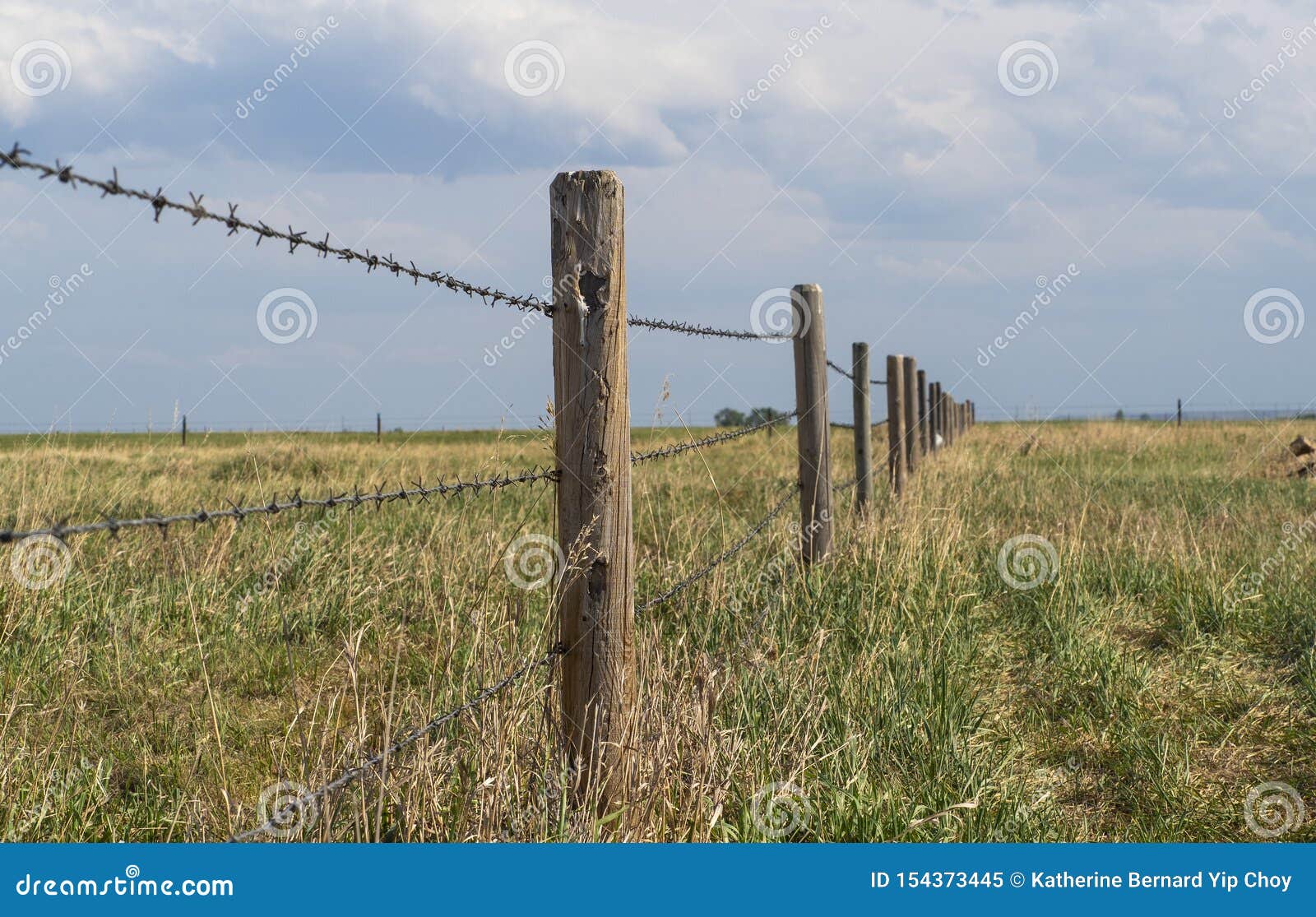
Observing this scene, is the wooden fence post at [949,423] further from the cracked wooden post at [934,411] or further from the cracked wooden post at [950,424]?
the cracked wooden post at [934,411]

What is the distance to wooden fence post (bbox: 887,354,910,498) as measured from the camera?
8125 millimetres

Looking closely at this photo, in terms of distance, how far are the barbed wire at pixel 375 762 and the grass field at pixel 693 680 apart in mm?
41

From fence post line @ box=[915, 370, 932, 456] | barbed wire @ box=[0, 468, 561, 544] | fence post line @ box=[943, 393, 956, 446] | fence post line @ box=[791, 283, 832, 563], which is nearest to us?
barbed wire @ box=[0, 468, 561, 544]

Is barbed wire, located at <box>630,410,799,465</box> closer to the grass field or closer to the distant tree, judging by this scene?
the grass field

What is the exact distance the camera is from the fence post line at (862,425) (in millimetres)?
6312

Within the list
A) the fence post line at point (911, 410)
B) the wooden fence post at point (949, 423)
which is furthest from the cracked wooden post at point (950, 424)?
the fence post line at point (911, 410)

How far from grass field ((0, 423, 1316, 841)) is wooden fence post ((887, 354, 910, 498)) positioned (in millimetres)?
983

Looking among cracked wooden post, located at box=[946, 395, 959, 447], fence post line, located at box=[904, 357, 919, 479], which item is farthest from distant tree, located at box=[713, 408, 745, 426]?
fence post line, located at box=[904, 357, 919, 479]

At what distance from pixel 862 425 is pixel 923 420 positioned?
748 centimetres

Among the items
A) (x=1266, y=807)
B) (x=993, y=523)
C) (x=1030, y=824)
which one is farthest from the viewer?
(x=993, y=523)

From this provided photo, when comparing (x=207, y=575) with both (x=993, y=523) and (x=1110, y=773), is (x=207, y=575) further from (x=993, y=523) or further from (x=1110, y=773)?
(x=993, y=523)

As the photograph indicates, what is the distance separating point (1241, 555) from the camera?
6.36m

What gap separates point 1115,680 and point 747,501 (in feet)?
15.8

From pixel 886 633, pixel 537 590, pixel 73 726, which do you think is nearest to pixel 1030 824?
pixel 886 633
